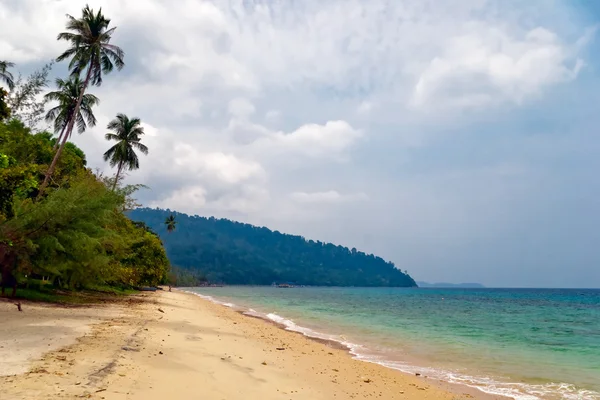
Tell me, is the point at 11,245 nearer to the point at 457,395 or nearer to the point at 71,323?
the point at 71,323

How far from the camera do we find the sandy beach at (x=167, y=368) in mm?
6871

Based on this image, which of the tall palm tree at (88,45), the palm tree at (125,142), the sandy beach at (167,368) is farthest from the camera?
the palm tree at (125,142)

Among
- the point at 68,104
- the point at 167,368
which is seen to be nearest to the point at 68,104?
the point at 68,104

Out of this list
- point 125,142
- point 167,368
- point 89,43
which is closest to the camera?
point 167,368

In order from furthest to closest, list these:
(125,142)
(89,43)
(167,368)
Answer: (125,142) < (89,43) < (167,368)

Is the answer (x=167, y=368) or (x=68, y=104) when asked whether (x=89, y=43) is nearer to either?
(x=68, y=104)

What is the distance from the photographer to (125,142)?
137 ft

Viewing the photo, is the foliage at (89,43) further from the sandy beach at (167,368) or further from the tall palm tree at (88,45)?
the sandy beach at (167,368)

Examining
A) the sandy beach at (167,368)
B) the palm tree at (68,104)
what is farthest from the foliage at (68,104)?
the sandy beach at (167,368)

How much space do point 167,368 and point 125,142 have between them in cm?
3731

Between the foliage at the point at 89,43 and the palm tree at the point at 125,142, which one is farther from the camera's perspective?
the palm tree at the point at 125,142

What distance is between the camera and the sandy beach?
22.5ft

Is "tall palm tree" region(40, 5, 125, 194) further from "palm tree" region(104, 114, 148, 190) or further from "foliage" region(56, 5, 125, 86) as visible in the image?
"palm tree" region(104, 114, 148, 190)

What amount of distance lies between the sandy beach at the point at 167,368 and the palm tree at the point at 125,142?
2804 cm
